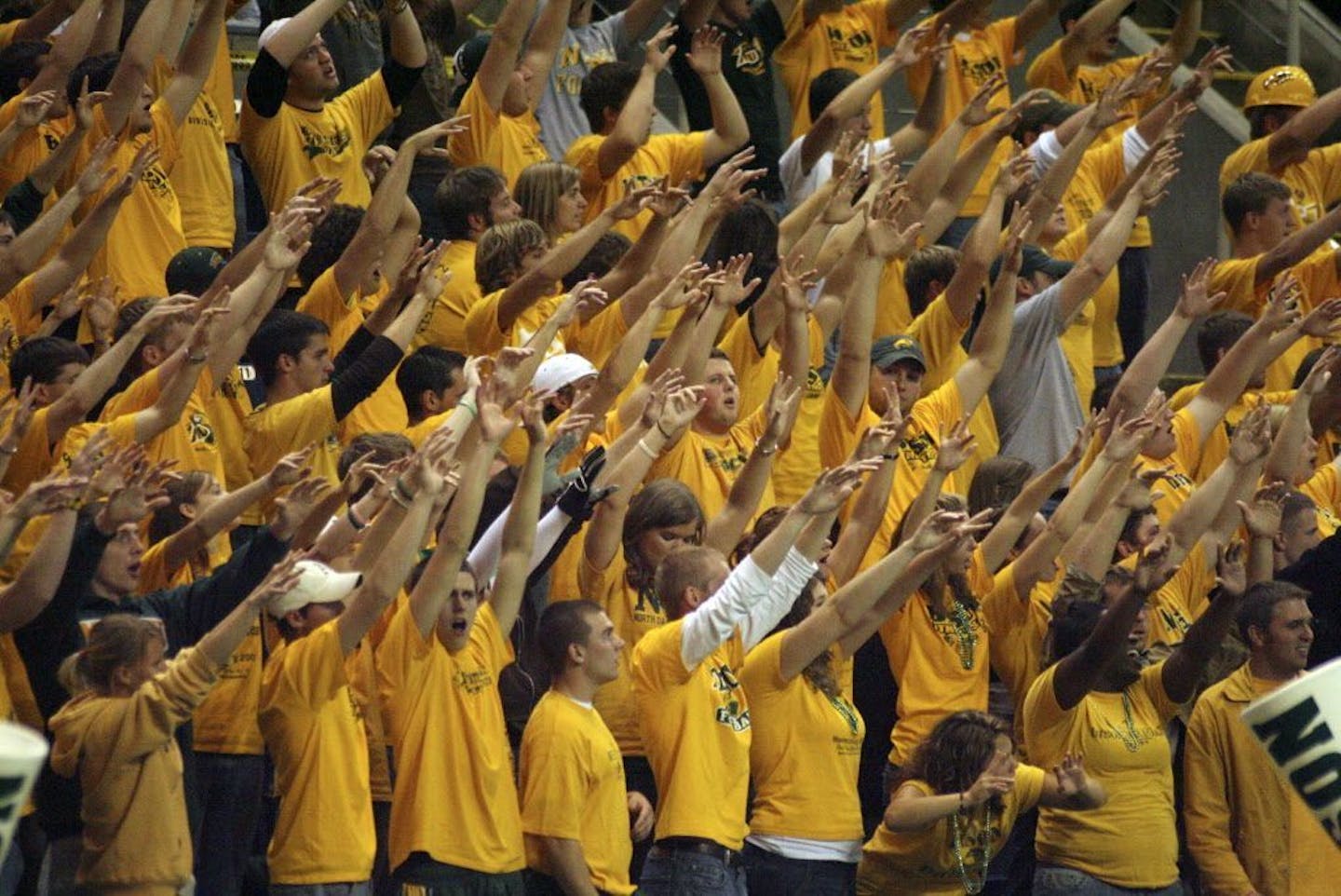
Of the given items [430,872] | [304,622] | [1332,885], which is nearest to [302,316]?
[304,622]

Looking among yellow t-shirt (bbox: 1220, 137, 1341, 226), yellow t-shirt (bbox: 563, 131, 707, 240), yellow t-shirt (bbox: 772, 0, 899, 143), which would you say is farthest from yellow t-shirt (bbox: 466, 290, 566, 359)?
yellow t-shirt (bbox: 1220, 137, 1341, 226)

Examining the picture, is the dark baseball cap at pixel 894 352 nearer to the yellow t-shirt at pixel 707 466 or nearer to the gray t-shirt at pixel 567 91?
the yellow t-shirt at pixel 707 466

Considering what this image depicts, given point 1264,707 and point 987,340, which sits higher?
point 1264,707

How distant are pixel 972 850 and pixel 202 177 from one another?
409 centimetres

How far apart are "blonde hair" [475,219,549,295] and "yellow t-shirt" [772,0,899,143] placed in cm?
338

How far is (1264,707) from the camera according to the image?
3.75m

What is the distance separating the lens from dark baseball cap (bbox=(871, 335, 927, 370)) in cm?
820

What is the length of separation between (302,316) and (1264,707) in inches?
169

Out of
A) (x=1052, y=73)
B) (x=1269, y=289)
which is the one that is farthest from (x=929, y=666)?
(x=1052, y=73)

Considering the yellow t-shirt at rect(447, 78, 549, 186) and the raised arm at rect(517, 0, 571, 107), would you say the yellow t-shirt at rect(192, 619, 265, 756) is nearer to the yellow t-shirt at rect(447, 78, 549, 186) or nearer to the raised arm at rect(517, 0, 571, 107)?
the yellow t-shirt at rect(447, 78, 549, 186)

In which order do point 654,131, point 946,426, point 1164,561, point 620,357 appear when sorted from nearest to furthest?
point 1164,561 < point 620,357 < point 946,426 < point 654,131

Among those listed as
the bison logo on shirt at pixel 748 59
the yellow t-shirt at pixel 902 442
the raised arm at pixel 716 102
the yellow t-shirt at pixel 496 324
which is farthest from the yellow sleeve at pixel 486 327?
the bison logo on shirt at pixel 748 59

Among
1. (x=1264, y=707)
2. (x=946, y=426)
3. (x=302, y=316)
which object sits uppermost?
(x=1264, y=707)

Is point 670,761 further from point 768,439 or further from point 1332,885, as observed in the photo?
point 1332,885
